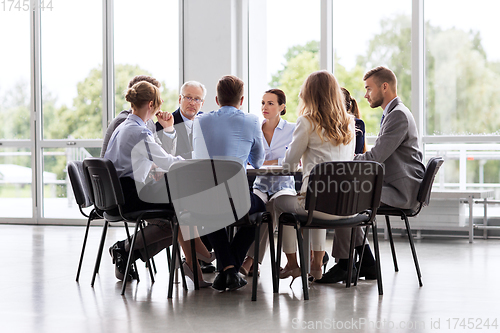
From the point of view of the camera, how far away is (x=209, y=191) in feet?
9.66

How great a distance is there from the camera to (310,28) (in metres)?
6.49

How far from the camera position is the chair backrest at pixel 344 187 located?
2.84 meters

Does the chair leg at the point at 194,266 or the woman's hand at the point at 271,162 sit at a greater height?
the woman's hand at the point at 271,162

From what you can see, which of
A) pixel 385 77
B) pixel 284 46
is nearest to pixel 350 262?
pixel 385 77

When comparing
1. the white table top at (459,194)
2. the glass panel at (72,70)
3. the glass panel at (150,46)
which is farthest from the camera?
the glass panel at (72,70)

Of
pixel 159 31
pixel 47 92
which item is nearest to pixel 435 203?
pixel 159 31

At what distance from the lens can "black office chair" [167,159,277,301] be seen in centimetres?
288

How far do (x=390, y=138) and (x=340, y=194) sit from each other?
74 centimetres

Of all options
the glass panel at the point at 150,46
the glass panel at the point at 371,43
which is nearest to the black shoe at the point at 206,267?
the glass panel at the point at 371,43

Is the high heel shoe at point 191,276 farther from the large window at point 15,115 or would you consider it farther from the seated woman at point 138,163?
the large window at point 15,115

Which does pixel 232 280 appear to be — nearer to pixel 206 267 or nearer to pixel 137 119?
pixel 206 267

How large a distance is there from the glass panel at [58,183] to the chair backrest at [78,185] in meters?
3.47

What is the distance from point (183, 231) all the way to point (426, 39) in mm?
3990

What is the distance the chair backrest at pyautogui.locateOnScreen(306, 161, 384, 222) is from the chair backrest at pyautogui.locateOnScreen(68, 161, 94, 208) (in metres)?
1.53
